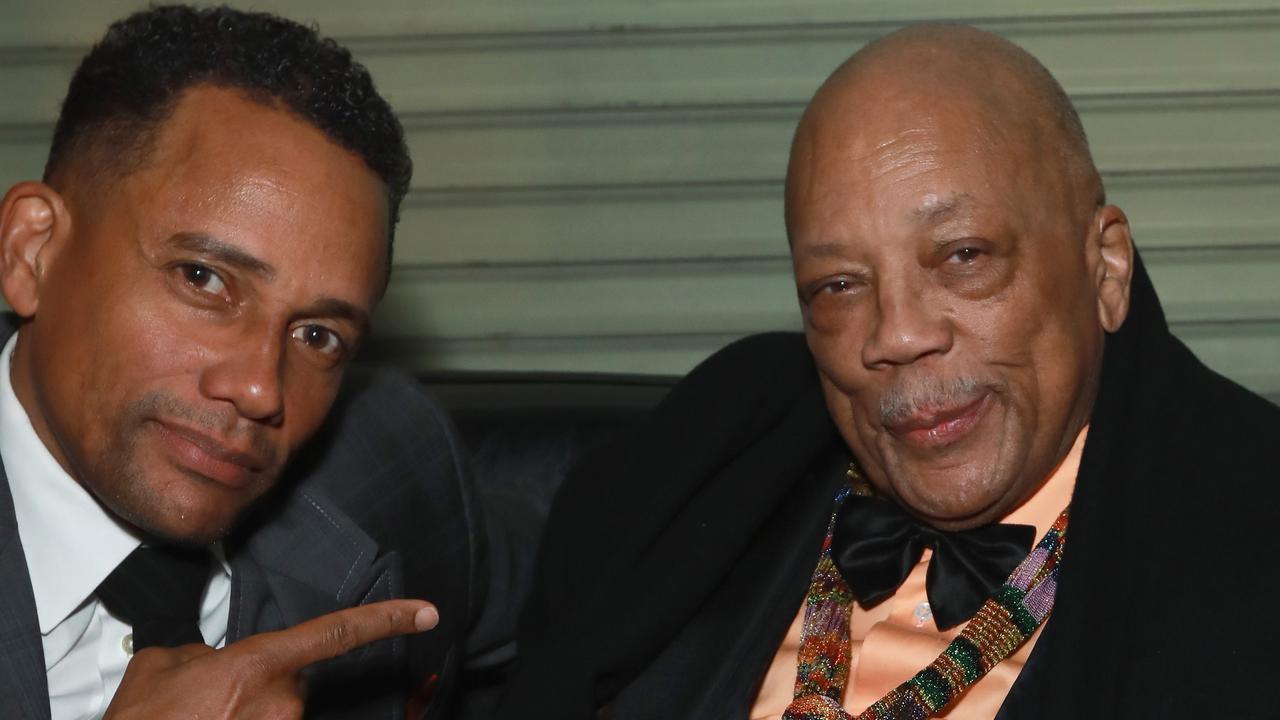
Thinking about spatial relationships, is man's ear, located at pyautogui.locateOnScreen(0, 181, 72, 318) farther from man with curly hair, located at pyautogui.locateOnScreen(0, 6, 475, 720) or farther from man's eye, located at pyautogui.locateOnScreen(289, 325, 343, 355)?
man's eye, located at pyautogui.locateOnScreen(289, 325, 343, 355)

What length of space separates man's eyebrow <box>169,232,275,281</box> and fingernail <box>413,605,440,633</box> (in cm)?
55

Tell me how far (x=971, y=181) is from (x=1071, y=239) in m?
0.20

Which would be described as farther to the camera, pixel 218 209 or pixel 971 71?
pixel 971 71

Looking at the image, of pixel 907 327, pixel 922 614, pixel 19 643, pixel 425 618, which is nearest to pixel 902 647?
pixel 922 614

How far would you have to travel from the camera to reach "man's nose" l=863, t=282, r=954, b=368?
216cm

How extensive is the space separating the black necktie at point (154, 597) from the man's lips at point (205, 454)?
223 mm

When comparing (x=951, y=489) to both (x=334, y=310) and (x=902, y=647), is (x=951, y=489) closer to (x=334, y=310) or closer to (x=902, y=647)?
(x=902, y=647)

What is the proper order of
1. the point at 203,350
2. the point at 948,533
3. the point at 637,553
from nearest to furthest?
1. the point at 203,350
2. the point at 948,533
3. the point at 637,553

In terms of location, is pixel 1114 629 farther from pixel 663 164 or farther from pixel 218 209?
pixel 663 164

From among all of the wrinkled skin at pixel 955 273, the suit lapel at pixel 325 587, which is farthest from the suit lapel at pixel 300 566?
the wrinkled skin at pixel 955 273

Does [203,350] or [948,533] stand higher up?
[203,350]

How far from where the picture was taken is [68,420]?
80.4 inches

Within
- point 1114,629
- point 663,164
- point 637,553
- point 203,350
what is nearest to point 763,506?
point 637,553

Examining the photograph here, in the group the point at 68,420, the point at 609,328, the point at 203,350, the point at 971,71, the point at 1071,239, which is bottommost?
the point at 609,328
